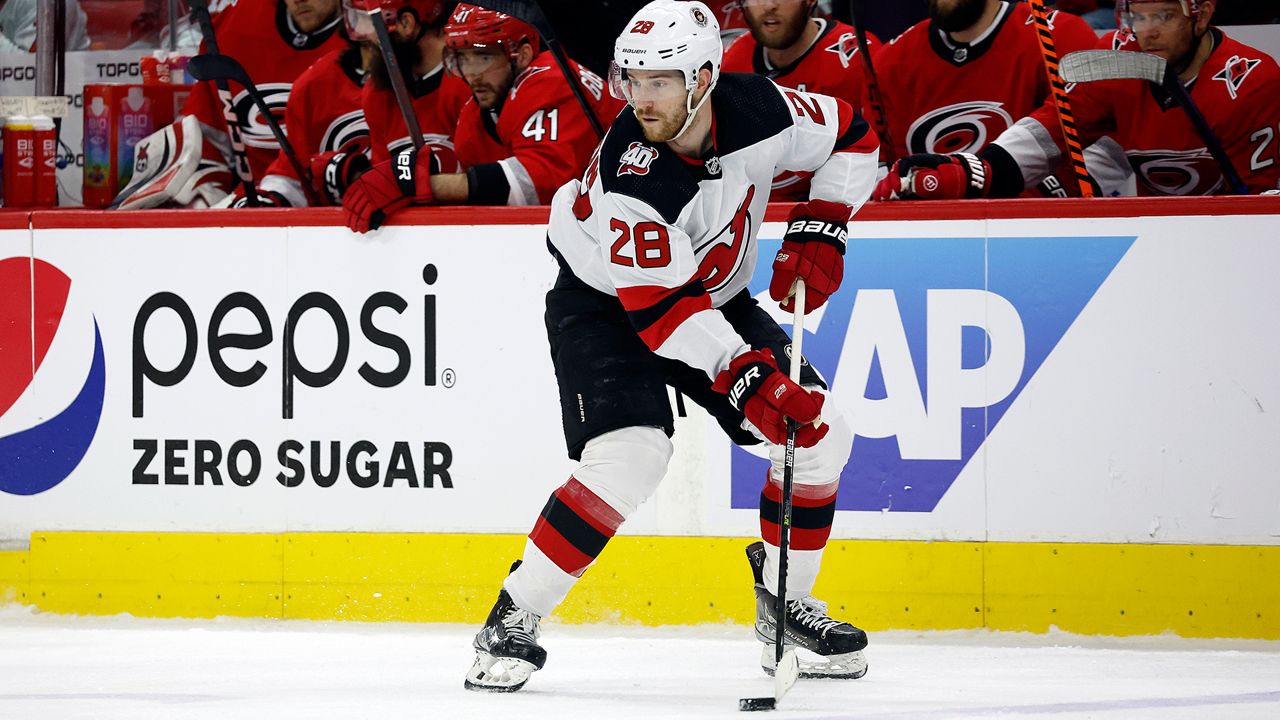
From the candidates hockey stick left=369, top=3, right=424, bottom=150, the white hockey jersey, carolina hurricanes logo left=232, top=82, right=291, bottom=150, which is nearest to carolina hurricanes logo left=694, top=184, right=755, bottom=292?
the white hockey jersey

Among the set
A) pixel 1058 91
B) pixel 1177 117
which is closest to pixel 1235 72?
pixel 1177 117

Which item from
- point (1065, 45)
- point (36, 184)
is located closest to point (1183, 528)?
point (1065, 45)

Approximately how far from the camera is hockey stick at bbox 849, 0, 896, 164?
4.35 m

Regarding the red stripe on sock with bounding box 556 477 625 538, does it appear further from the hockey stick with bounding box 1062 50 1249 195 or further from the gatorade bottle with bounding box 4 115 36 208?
the gatorade bottle with bounding box 4 115 36 208

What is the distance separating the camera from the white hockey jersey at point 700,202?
2912mm

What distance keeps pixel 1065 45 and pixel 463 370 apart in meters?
1.75

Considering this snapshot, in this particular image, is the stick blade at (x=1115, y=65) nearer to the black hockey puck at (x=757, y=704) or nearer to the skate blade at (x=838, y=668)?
the skate blade at (x=838, y=668)

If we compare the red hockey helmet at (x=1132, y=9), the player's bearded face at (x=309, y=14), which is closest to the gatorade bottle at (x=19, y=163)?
the player's bearded face at (x=309, y=14)

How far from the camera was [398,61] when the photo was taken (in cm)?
461

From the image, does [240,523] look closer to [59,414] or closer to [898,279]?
[59,414]

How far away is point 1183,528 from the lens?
12.1 feet

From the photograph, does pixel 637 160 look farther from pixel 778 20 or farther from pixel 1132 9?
pixel 1132 9

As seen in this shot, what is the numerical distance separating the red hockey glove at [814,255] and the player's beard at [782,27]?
137 cm

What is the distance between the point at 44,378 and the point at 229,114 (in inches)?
39.3
